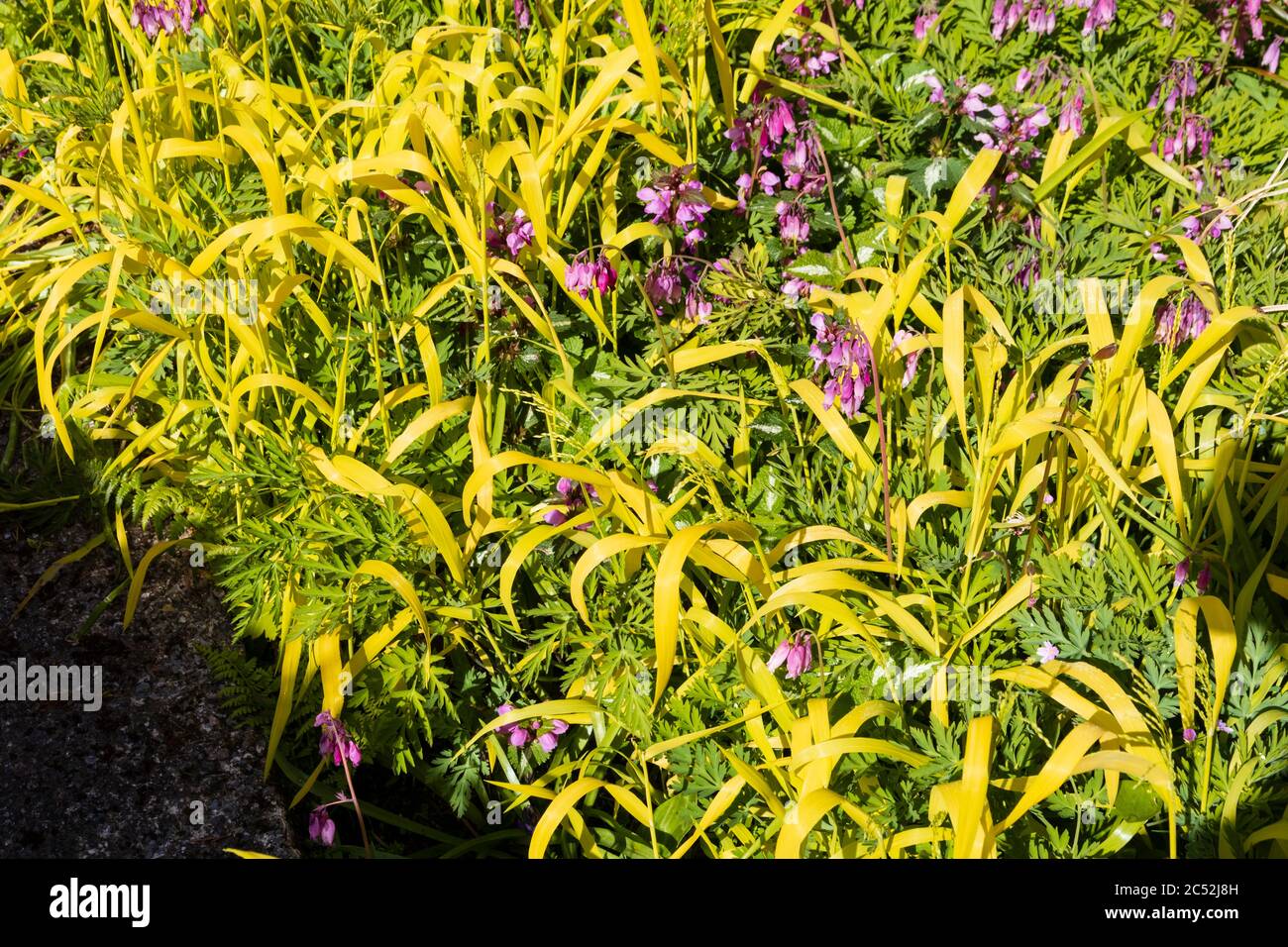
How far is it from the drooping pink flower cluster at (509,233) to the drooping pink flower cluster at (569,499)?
0.58 m

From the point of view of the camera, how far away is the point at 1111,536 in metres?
2.27

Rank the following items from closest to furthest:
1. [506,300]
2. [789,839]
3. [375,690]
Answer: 1. [789,839]
2. [375,690]
3. [506,300]

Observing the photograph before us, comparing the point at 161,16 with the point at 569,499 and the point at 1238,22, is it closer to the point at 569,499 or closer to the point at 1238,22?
the point at 569,499

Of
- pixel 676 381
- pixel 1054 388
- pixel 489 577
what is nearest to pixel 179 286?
pixel 489 577

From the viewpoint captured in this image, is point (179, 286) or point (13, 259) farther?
point (13, 259)

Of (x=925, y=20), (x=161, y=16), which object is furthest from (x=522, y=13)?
(x=925, y=20)

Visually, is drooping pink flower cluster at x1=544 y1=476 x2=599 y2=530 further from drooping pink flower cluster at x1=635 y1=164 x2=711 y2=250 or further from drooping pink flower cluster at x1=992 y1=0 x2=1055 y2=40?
drooping pink flower cluster at x1=992 y1=0 x2=1055 y2=40

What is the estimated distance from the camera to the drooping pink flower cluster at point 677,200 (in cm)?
255

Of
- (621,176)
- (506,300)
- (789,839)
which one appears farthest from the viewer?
(621,176)

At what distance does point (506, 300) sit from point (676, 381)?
0.49 m

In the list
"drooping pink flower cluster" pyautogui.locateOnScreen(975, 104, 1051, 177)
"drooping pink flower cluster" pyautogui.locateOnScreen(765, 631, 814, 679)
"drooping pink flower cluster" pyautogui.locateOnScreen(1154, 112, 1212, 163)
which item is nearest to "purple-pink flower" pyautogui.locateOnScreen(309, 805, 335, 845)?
"drooping pink flower cluster" pyautogui.locateOnScreen(765, 631, 814, 679)

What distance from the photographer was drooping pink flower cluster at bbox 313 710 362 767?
80.4 inches

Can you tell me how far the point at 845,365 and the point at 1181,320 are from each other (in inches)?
26.9

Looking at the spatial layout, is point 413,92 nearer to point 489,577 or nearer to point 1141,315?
point 489,577
